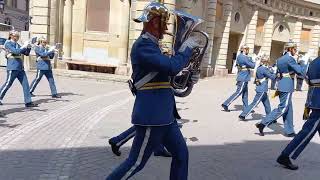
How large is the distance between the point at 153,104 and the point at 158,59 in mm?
469

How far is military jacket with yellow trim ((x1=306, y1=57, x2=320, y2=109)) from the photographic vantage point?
19.0 ft

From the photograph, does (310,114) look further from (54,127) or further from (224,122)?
(54,127)

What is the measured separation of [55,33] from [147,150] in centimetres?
1714

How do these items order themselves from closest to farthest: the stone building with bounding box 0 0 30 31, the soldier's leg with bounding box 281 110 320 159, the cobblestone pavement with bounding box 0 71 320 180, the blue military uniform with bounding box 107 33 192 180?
the blue military uniform with bounding box 107 33 192 180 < the cobblestone pavement with bounding box 0 71 320 180 < the soldier's leg with bounding box 281 110 320 159 < the stone building with bounding box 0 0 30 31

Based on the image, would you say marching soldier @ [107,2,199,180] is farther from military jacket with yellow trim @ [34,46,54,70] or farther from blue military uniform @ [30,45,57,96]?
military jacket with yellow trim @ [34,46,54,70]

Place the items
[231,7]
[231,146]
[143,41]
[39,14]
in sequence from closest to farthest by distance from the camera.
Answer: [143,41]
[231,146]
[39,14]
[231,7]

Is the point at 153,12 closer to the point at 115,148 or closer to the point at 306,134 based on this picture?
the point at 115,148

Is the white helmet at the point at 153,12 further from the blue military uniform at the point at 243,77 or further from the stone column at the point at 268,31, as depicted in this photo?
the stone column at the point at 268,31

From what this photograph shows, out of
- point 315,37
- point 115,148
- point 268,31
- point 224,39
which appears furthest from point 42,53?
point 315,37

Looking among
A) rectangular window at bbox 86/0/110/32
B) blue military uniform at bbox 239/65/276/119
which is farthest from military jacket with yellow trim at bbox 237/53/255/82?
rectangular window at bbox 86/0/110/32

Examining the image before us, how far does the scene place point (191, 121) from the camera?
931 cm

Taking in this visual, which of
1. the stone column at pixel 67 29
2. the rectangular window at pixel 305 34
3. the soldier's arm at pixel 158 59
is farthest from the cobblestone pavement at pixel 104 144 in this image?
the rectangular window at pixel 305 34

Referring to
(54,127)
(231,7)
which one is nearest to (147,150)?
(54,127)

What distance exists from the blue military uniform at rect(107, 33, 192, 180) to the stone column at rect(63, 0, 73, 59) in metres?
17.1
